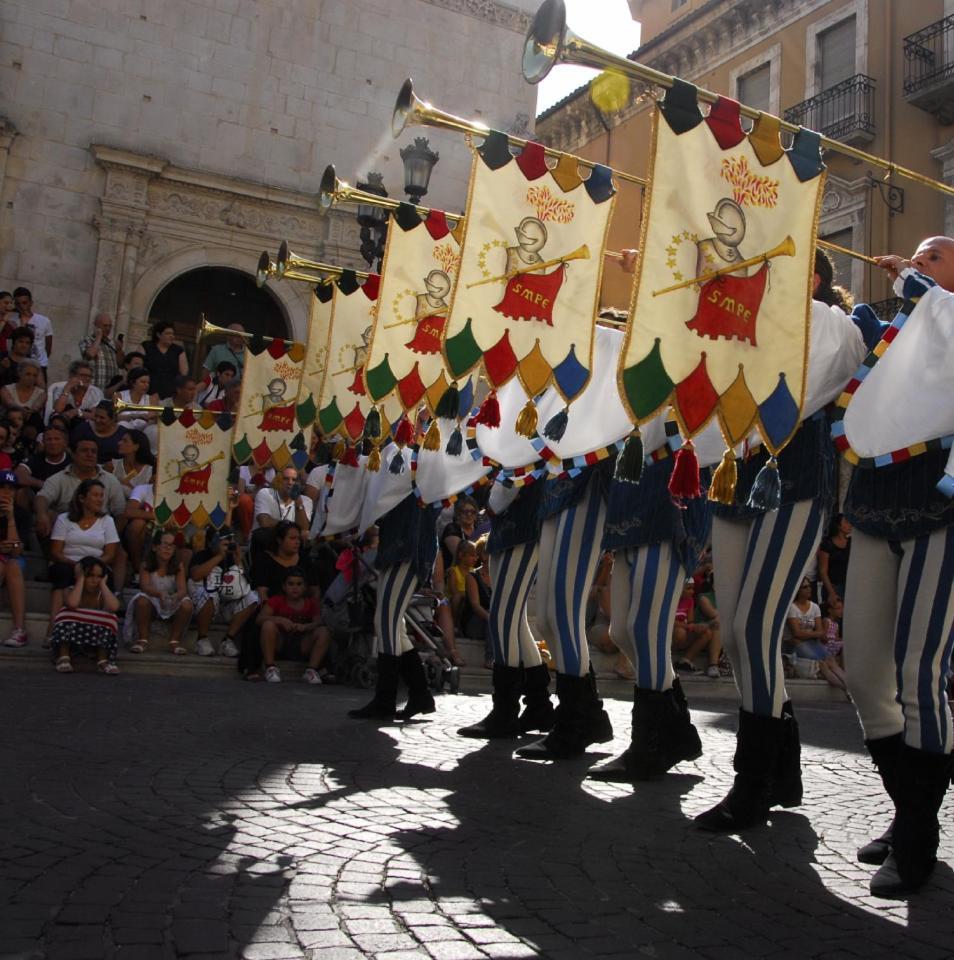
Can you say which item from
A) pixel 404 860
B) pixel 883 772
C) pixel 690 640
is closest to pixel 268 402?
pixel 690 640

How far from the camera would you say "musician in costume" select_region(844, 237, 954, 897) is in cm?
342

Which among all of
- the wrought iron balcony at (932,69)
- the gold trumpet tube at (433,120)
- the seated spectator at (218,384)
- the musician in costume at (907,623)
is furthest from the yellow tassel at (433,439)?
the wrought iron balcony at (932,69)

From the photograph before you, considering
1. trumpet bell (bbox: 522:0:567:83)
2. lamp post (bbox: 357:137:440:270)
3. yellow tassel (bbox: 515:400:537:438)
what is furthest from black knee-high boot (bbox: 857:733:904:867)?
lamp post (bbox: 357:137:440:270)

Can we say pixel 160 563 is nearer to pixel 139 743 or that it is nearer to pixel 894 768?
pixel 139 743

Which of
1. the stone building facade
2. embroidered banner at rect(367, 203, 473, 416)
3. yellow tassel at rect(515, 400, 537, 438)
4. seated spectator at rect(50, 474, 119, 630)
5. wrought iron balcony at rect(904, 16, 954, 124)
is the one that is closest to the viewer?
yellow tassel at rect(515, 400, 537, 438)

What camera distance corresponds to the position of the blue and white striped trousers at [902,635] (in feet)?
11.3

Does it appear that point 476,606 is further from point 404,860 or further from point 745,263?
point 404,860

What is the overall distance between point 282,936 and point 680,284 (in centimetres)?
292

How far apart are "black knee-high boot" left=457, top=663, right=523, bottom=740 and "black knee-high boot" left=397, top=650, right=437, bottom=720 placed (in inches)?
22.0

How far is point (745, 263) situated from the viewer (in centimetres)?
439

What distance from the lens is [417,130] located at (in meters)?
21.8

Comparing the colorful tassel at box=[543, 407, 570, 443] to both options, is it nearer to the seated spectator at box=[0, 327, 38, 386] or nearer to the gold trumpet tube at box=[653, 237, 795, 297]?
the gold trumpet tube at box=[653, 237, 795, 297]

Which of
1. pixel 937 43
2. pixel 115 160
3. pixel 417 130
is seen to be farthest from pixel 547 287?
pixel 937 43

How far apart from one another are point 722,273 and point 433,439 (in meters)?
2.42
